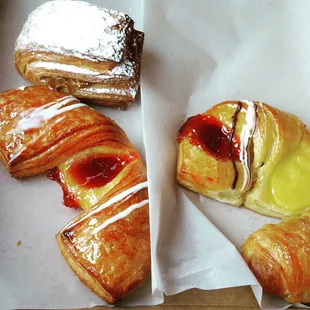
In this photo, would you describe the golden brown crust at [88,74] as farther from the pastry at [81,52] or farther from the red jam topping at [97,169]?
the red jam topping at [97,169]

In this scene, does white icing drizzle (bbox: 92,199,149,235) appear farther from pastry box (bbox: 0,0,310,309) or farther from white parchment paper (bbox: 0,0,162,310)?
white parchment paper (bbox: 0,0,162,310)

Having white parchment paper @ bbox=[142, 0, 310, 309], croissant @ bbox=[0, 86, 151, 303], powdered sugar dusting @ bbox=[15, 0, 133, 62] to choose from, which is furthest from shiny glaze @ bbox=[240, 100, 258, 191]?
powdered sugar dusting @ bbox=[15, 0, 133, 62]

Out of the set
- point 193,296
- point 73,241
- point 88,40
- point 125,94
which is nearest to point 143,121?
point 125,94

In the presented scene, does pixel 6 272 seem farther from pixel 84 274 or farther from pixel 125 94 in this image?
pixel 125 94

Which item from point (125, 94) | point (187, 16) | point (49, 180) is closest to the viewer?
point (49, 180)

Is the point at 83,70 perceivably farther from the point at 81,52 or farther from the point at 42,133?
the point at 42,133

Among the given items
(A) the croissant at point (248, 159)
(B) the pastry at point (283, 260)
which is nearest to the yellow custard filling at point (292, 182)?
(A) the croissant at point (248, 159)
